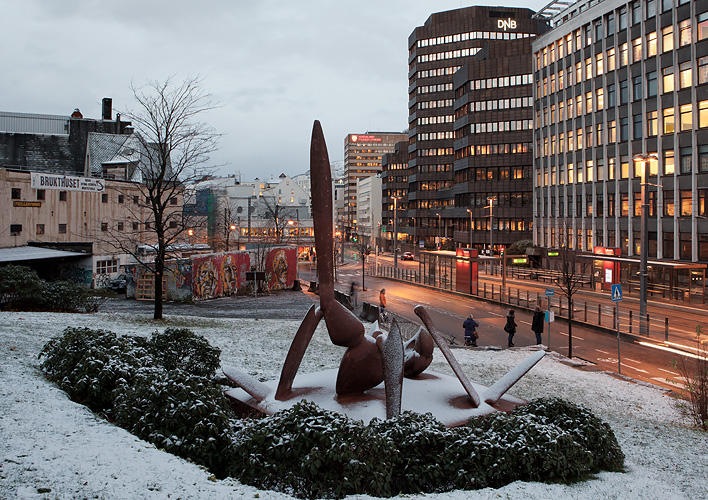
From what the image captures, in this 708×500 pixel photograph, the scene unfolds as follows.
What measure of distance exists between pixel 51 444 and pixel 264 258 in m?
A: 32.7

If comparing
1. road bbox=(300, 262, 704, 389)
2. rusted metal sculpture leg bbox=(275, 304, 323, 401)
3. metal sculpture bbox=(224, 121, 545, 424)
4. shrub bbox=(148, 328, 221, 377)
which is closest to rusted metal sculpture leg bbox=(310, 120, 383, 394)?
metal sculpture bbox=(224, 121, 545, 424)

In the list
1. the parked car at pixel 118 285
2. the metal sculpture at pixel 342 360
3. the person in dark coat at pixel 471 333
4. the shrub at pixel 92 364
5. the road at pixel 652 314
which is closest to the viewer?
the shrub at pixel 92 364

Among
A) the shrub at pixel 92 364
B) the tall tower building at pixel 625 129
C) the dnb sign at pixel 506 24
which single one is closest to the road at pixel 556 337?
the tall tower building at pixel 625 129

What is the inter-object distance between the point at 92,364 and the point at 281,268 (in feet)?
103

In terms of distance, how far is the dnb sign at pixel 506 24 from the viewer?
10519 centimetres

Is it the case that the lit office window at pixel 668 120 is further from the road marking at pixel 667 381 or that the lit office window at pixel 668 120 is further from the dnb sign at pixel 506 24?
the dnb sign at pixel 506 24

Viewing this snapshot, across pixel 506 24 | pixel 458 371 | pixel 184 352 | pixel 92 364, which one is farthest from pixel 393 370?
pixel 506 24

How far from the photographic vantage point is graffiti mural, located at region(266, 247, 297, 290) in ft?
129

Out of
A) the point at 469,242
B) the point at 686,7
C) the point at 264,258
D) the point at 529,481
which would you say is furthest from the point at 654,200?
the point at 529,481

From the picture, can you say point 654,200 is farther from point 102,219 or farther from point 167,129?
point 102,219

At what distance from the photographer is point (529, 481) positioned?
688 cm

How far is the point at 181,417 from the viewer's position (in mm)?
7320

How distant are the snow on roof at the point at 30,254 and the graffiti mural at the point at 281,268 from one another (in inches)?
506

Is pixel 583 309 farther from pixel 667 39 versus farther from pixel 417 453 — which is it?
pixel 417 453
